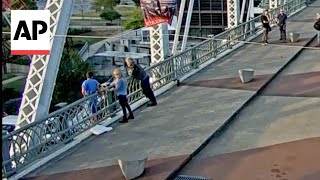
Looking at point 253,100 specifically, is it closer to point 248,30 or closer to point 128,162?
point 128,162

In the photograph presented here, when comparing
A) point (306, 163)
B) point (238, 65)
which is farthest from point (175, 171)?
point (238, 65)

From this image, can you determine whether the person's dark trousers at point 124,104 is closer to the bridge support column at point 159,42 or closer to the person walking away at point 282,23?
the bridge support column at point 159,42

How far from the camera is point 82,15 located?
104562mm

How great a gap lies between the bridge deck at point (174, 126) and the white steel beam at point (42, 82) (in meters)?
0.98

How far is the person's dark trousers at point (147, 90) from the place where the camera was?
13.0 meters

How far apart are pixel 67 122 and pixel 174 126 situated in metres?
2.41

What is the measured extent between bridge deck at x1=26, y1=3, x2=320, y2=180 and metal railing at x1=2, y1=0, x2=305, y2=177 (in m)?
0.35

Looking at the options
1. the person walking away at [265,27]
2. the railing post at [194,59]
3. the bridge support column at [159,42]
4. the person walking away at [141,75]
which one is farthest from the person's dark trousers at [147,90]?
the person walking away at [265,27]

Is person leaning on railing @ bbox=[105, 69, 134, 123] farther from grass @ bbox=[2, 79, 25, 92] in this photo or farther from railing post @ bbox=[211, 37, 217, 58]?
grass @ bbox=[2, 79, 25, 92]

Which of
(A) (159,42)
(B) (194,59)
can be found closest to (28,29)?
(A) (159,42)

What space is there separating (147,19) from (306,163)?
21.5 feet

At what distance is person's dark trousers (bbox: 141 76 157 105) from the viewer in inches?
512

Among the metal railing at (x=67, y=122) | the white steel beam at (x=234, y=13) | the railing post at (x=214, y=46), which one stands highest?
the white steel beam at (x=234, y=13)

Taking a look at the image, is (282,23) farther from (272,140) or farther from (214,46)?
(272,140)
